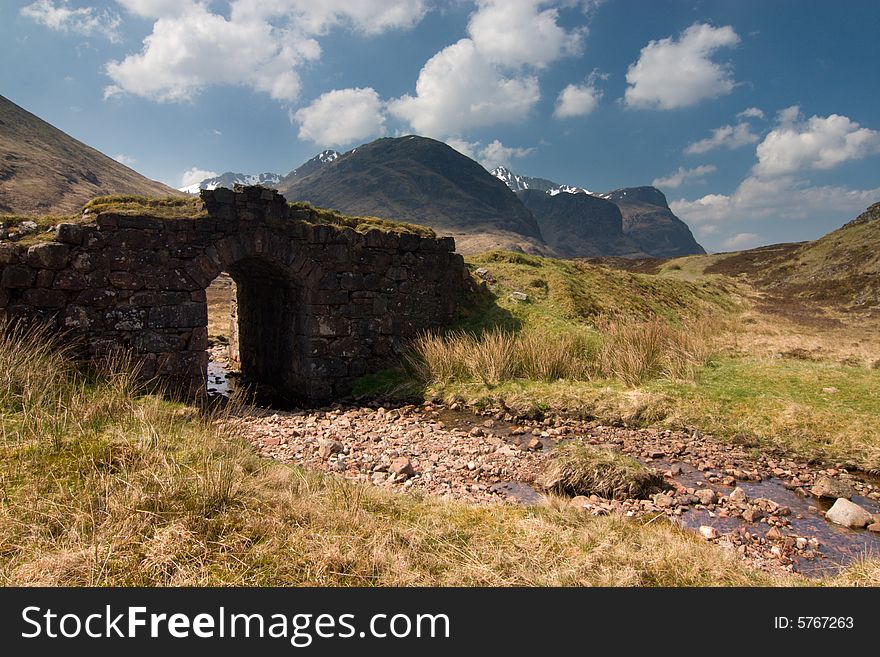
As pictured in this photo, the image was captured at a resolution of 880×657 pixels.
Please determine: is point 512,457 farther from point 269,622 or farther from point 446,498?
point 269,622

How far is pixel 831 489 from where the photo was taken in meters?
6.26

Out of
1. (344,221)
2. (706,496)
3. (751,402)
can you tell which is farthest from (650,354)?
(344,221)

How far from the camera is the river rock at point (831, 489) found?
6234 mm

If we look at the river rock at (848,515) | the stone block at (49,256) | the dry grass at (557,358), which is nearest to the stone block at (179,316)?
the stone block at (49,256)

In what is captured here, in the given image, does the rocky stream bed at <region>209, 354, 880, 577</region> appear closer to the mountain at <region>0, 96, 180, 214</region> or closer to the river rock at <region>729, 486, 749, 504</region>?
the river rock at <region>729, 486, 749, 504</region>

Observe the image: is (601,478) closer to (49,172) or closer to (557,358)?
(557,358)

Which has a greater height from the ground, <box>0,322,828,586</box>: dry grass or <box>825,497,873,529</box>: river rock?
<box>0,322,828,586</box>: dry grass

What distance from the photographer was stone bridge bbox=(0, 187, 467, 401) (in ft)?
28.4

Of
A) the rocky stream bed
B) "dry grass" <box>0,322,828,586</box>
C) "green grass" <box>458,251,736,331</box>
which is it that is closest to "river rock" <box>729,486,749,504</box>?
the rocky stream bed

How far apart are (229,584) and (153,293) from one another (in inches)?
304

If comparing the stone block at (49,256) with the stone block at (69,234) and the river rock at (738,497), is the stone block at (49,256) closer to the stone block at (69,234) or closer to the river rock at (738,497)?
the stone block at (69,234)

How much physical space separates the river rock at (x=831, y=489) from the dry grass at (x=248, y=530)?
8.84 feet

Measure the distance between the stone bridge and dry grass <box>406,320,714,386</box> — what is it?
4.61ft

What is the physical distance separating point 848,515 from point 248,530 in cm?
631
